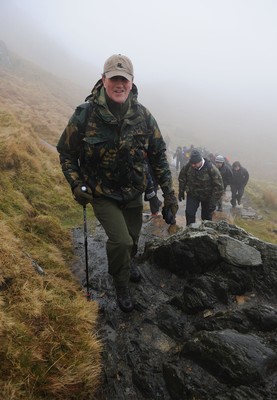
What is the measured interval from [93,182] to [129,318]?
235 centimetres

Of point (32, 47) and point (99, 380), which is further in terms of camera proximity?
point (32, 47)

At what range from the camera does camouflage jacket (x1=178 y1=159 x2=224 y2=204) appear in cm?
919

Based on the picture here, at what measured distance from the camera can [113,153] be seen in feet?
14.9

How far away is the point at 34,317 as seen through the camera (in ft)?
11.8

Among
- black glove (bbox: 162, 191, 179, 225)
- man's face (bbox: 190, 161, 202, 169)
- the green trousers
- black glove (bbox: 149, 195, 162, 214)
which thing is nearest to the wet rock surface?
black glove (bbox: 162, 191, 179, 225)

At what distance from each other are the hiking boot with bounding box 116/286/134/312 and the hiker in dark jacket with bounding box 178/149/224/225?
5294 millimetres

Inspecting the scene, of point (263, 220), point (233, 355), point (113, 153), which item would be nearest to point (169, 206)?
point (113, 153)

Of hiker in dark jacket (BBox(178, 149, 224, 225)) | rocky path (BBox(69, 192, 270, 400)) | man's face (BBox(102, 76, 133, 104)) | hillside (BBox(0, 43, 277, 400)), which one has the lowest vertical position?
rocky path (BBox(69, 192, 270, 400))

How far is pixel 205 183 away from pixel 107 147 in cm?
551

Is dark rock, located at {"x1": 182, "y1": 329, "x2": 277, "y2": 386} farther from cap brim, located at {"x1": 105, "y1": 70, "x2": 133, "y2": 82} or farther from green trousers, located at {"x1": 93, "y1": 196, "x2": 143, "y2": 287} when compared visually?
cap brim, located at {"x1": 105, "y1": 70, "x2": 133, "y2": 82}

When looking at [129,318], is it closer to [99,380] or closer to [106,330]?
[106,330]

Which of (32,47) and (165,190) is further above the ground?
(32,47)

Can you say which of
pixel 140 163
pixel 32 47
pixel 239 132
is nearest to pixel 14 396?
pixel 140 163

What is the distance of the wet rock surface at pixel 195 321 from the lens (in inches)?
137
